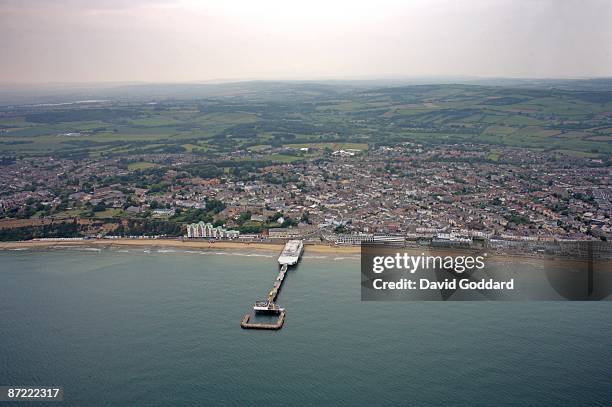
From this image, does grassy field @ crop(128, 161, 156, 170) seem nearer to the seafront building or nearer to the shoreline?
the shoreline

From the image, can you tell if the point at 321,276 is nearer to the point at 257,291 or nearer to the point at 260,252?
the point at 257,291

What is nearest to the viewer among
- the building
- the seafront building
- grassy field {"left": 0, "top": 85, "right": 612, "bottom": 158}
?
the building

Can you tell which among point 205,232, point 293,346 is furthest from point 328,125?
point 293,346

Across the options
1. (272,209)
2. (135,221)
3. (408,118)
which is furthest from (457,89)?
(135,221)

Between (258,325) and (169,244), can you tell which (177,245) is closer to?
(169,244)

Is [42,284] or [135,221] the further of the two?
[135,221]

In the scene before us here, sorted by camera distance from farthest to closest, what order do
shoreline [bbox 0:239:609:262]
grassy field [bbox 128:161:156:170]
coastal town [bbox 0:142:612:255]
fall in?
grassy field [bbox 128:161:156:170] < coastal town [bbox 0:142:612:255] < shoreline [bbox 0:239:609:262]

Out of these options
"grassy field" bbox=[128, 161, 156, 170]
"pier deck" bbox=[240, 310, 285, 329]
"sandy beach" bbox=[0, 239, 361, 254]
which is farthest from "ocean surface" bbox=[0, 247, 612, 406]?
"grassy field" bbox=[128, 161, 156, 170]

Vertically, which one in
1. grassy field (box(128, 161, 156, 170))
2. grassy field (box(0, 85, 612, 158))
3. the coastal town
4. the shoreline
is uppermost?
grassy field (box(0, 85, 612, 158))
